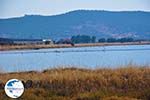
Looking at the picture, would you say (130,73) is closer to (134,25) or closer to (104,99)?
(104,99)

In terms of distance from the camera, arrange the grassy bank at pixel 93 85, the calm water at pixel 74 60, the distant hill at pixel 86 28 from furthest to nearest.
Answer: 1. the distant hill at pixel 86 28
2. the calm water at pixel 74 60
3. the grassy bank at pixel 93 85

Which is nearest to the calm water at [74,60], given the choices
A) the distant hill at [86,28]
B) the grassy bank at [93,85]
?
the grassy bank at [93,85]

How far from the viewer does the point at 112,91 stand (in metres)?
11.8

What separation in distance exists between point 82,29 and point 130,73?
6785 inches

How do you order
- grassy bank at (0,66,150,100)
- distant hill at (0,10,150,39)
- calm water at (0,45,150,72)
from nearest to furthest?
1. grassy bank at (0,66,150,100)
2. calm water at (0,45,150,72)
3. distant hill at (0,10,150,39)

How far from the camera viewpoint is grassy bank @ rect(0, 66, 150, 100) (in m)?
11.0

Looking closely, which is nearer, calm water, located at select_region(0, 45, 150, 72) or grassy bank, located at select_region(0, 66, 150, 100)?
grassy bank, located at select_region(0, 66, 150, 100)

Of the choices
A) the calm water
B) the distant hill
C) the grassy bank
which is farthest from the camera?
the distant hill

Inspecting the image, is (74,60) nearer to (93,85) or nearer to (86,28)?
(93,85)

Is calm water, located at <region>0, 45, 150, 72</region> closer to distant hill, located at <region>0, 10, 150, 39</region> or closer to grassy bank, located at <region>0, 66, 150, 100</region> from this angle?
grassy bank, located at <region>0, 66, 150, 100</region>

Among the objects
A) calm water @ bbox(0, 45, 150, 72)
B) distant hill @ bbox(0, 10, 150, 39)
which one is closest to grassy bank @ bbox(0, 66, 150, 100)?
calm water @ bbox(0, 45, 150, 72)

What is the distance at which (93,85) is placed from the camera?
41.8ft

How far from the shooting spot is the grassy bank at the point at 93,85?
11.0 metres

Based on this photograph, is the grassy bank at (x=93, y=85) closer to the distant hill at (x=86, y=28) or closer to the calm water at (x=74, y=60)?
the calm water at (x=74, y=60)
